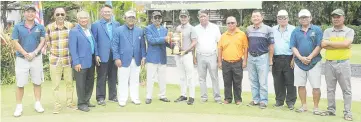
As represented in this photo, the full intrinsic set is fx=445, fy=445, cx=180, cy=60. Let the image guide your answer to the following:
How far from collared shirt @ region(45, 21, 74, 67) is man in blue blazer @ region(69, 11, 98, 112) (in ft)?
0.32

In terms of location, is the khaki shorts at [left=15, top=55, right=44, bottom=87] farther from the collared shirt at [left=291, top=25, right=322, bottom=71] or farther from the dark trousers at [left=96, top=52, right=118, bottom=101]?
the collared shirt at [left=291, top=25, right=322, bottom=71]

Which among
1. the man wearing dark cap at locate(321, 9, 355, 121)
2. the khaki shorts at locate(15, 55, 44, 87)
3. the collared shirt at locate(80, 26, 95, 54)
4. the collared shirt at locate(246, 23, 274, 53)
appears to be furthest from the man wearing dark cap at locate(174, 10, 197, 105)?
the khaki shorts at locate(15, 55, 44, 87)

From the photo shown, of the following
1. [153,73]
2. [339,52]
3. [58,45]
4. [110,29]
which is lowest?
[153,73]

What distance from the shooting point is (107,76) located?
285 inches

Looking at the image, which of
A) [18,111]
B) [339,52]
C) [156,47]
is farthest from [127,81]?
[339,52]

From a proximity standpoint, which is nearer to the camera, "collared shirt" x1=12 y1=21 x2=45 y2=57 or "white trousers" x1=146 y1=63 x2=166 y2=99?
"collared shirt" x1=12 y1=21 x2=45 y2=57

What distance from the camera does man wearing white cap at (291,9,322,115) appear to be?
20.0ft

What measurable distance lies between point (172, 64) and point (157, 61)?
21.9ft

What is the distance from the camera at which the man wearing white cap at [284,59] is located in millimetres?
6527

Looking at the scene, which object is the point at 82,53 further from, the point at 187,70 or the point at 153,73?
the point at 187,70

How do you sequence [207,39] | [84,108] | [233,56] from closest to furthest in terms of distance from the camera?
[84,108], [233,56], [207,39]

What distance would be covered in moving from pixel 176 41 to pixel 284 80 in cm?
174

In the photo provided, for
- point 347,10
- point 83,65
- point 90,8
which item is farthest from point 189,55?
point 347,10

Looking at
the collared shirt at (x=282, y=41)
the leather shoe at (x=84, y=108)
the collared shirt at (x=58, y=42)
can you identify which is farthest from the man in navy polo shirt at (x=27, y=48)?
the collared shirt at (x=282, y=41)
